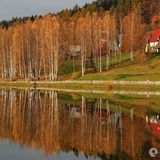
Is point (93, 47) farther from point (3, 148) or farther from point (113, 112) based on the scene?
point (3, 148)

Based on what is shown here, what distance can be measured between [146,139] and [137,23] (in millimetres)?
88408

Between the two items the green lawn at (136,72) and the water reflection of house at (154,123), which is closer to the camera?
the water reflection of house at (154,123)

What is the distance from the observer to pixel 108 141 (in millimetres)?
27484

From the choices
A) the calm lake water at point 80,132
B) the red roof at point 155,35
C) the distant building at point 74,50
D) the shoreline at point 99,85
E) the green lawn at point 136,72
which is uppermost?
the red roof at point 155,35

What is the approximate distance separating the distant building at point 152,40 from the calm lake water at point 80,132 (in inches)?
2442

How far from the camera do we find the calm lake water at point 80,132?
79.7ft

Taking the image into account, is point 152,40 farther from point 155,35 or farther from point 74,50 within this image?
point 74,50

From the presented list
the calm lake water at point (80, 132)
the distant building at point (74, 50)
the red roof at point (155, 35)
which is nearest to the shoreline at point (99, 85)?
the calm lake water at point (80, 132)

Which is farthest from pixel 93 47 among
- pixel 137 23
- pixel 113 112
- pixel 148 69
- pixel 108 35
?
pixel 113 112

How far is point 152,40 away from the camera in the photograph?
11488cm

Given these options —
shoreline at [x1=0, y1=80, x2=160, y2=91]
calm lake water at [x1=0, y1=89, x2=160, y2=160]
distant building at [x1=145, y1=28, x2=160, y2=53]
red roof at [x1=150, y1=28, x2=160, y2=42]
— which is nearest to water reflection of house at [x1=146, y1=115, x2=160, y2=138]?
calm lake water at [x1=0, y1=89, x2=160, y2=160]

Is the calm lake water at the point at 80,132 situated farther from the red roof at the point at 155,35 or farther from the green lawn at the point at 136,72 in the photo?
the red roof at the point at 155,35

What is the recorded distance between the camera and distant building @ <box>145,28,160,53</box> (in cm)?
10868

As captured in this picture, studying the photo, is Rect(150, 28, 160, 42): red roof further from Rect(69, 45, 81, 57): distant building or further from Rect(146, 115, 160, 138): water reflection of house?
Rect(146, 115, 160, 138): water reflection of house
